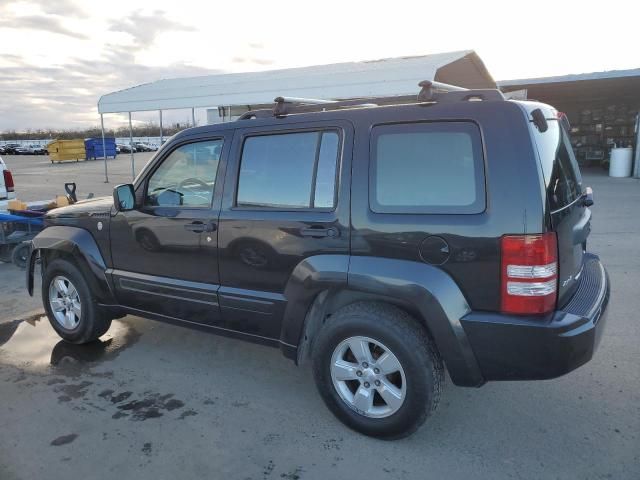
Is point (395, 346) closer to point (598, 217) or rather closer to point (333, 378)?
point (333, 378)

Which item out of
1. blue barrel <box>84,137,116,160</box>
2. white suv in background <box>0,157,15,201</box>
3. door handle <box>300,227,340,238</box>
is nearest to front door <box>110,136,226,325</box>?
door handle <box>300,227,340,238</box>

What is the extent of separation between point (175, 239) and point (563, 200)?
8.35ft

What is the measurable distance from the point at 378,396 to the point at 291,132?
5.66 feet

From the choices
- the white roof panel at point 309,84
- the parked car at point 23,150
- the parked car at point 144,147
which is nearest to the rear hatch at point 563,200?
the white roof panel at point 309,84

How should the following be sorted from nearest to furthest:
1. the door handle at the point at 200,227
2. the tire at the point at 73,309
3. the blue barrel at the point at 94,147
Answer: the door handle at the point at 200,227, the tire at the point at 73,309, the blue barrel at the point at 94,147

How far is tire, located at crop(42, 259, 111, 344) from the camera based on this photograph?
4305 mm

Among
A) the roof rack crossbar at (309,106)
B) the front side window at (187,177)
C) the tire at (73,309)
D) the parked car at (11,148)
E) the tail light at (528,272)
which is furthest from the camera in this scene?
the parked car at (11,148)

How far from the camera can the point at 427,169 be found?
2.79m

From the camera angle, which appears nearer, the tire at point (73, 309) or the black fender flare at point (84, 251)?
the black fender flare at point (84, 251)

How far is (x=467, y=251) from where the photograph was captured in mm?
2607

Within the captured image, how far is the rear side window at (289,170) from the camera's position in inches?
122

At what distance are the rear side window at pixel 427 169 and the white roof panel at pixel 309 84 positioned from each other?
34.2 ft

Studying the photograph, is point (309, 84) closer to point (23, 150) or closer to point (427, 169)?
point (427, 169)

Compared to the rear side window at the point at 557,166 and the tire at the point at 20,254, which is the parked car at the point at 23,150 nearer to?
the tire at the point at 20,254
